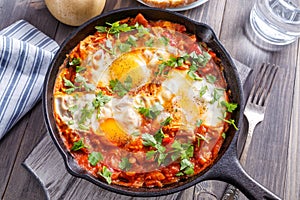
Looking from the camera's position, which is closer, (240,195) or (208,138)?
(208,138)

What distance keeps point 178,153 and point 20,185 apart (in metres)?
0.91

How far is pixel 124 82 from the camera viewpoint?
2.58m

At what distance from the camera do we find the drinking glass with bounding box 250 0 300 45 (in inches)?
118

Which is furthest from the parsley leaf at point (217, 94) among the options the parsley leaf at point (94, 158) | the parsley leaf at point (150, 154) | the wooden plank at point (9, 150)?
the wooden plank at point (9, 150)

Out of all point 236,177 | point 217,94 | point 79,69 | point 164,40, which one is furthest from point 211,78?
point 79,69

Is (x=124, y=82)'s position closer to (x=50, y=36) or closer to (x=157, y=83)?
(x=157, y=83)

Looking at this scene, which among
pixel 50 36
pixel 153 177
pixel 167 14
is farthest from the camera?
pixel 50 36

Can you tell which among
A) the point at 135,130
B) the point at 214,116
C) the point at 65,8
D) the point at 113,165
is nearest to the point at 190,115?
the point at 214,116

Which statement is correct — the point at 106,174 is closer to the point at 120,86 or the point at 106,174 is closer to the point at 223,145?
the point at 120,86

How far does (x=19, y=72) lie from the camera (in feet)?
9.37

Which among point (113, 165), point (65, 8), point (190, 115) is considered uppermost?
point (65, 8)

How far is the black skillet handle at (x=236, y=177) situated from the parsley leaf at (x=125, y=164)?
1.33ft

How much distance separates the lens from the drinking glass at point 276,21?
3.00 metres

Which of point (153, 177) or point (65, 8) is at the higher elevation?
point (65, 8)
